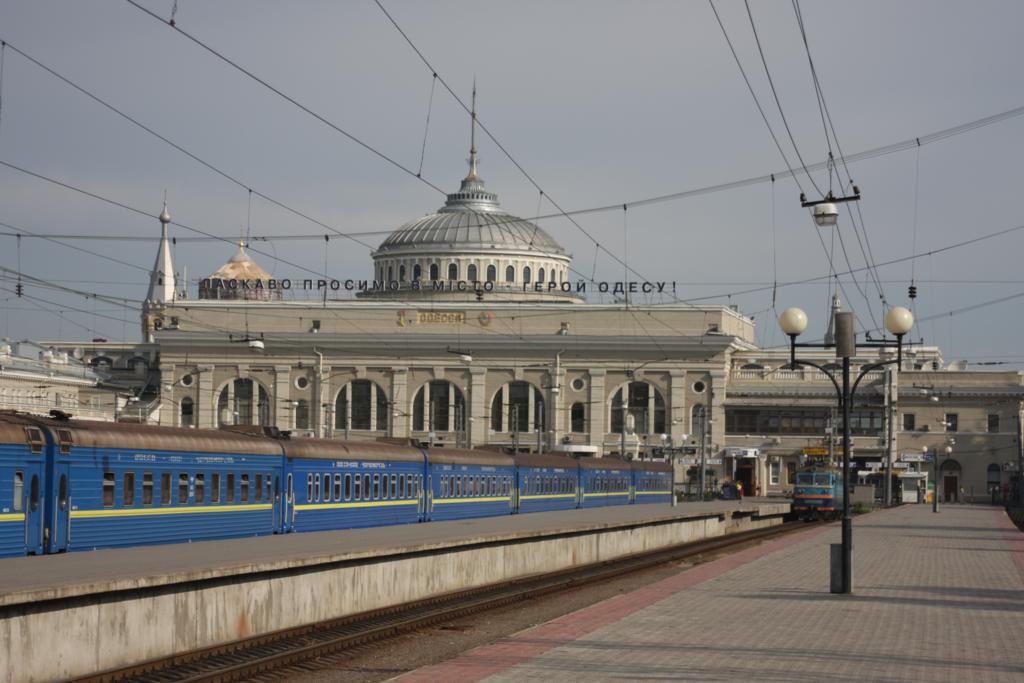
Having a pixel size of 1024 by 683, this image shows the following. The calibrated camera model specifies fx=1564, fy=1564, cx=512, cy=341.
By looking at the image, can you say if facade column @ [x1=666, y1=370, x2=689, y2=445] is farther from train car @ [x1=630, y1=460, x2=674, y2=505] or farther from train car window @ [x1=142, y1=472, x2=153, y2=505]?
train car window @ [x1=142, y1=472, x2=153, y2=505]

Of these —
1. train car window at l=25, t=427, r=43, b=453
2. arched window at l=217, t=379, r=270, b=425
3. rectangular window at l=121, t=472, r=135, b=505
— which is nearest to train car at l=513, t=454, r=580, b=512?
rectangular window at l=121, t=472, r=135, b=505

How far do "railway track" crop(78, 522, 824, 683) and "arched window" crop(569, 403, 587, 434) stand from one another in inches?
3848

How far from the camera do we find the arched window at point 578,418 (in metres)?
133

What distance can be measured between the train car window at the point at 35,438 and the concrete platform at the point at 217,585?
72.4 inches

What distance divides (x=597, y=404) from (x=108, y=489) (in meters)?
107

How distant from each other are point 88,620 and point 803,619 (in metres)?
10.7

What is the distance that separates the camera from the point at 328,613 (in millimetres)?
24953

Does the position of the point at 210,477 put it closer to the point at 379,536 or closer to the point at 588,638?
the point at 379,536

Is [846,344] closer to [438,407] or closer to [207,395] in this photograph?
[438,407]

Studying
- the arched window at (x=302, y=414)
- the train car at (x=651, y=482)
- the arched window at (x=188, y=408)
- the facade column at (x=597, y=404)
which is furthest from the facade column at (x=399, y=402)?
the train car at (x=651, y=482)

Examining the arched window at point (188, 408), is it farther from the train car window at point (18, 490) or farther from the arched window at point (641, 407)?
the train car window at point (18, 490)

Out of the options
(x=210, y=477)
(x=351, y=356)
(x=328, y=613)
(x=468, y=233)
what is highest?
(x=468, y=233)

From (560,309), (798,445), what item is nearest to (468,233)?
(560,309)

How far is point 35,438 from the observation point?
2434 centimetres
